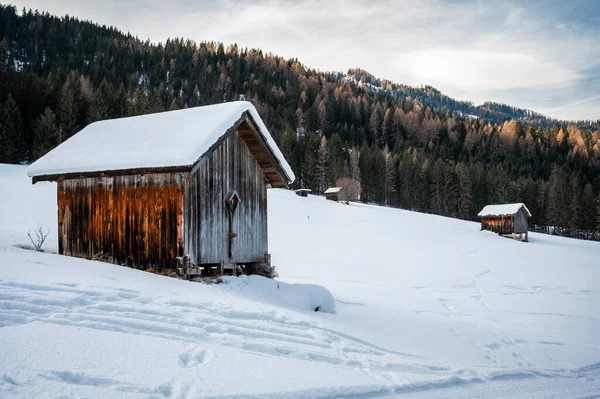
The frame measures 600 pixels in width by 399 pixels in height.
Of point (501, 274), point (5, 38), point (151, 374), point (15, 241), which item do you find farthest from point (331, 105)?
point (151, 374)

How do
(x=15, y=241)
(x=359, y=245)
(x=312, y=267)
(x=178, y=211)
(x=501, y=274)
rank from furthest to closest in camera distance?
1. (x=359, y=245)
2. (x=501, y=274)
3. (x=312, y=267)
4. (x=15, y=241)
5. (x=178, y=211)

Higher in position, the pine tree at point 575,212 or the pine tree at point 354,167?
the pine tree at point 354,167

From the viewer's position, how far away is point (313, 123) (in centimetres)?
14875

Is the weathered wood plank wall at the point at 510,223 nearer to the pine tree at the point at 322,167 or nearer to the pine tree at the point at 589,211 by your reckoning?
the pine tree at the point at 322,167

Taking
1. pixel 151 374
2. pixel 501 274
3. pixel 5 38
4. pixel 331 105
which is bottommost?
pixel 501 274

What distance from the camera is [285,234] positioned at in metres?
38.1

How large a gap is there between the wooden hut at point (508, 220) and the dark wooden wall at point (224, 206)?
48767 mm

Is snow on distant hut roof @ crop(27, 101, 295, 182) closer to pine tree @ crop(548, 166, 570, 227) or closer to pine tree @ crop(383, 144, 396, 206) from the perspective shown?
pine tree @ crop(383, 144, 396, 206)

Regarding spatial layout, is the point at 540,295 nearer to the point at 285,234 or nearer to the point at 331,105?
the point at 285,234

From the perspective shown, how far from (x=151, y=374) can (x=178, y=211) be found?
748 cm

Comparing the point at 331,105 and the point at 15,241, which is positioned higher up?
the point at 331,105

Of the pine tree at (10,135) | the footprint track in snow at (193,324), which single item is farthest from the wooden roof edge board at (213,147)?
the pine tree at (10,135)

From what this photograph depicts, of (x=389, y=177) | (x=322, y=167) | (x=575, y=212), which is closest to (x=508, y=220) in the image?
(x=322, y=167)

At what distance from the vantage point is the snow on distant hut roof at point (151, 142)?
40.6ft
